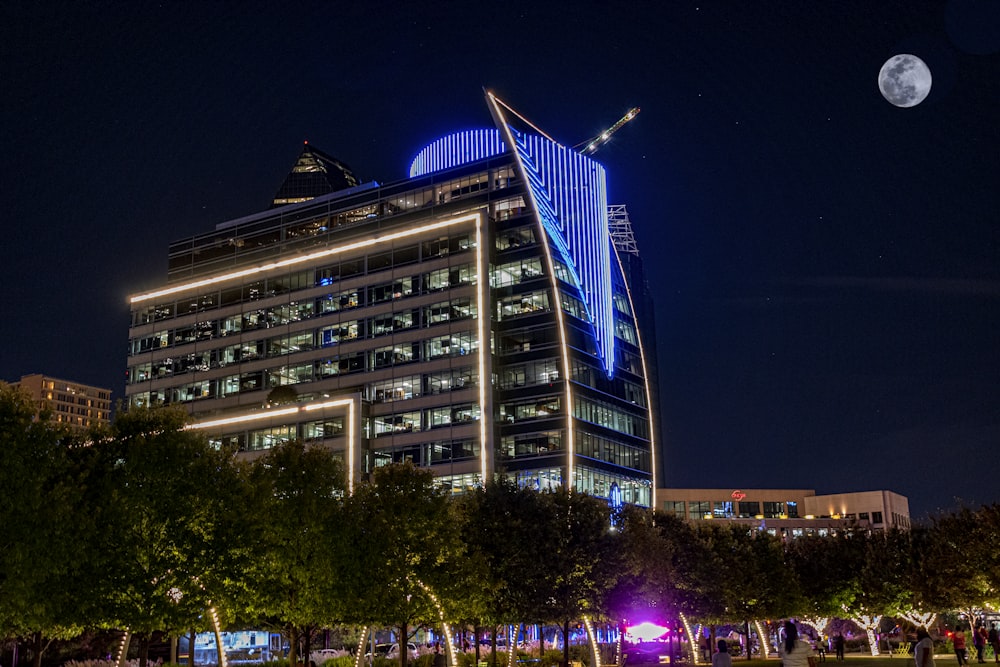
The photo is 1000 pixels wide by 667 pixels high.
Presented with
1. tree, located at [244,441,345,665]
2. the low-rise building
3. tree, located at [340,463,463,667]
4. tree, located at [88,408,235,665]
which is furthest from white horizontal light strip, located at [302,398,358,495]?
the low-rise building

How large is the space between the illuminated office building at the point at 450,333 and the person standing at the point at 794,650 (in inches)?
3149

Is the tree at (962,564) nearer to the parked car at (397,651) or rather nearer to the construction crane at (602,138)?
the parked car at (397,651)

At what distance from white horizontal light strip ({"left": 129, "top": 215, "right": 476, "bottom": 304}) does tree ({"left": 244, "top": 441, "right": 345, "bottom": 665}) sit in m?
64.7

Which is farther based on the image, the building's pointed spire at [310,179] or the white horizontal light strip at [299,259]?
the building's pointed spire at [310,179]

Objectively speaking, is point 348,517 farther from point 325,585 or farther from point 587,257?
point 587,257

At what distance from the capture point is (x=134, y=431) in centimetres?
4219

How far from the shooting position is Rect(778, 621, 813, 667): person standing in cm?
2030

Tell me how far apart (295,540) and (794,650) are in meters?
30.2

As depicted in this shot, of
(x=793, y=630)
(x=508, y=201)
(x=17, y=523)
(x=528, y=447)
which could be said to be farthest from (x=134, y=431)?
(x=508, y=201)

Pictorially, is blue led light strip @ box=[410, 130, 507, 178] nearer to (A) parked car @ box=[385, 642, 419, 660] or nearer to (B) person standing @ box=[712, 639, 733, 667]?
(A) parked car @ box=[385, 642, 419, 660]

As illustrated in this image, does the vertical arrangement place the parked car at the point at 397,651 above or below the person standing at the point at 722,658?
below

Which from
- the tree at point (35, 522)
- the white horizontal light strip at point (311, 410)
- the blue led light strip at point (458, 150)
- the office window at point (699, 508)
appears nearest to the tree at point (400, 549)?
the tree at point (35, 522)

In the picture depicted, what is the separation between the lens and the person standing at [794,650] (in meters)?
20.3

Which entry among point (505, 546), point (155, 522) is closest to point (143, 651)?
point (155, 522)
